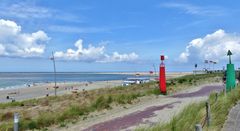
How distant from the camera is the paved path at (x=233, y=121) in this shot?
9.87 metres

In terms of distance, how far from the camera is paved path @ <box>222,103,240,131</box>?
987 cm

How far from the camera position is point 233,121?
10805 millimetres

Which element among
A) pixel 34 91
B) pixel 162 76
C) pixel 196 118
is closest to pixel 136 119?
pixel 196 118

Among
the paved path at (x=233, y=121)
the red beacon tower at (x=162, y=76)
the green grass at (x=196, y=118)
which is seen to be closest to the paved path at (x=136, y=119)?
the green grass at (x=196, y=118)

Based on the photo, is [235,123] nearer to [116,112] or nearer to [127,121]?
[127,121]

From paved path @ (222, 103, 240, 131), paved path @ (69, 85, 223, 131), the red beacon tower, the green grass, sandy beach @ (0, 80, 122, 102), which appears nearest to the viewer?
the green grass

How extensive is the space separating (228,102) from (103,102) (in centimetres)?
928

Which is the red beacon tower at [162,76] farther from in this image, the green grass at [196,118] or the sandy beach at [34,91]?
the sandy beach at [34,91]

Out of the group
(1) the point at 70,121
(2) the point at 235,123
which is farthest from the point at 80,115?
(2) the point at 235,123

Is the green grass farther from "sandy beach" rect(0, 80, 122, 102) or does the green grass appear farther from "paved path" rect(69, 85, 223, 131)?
"sandy beach" rect(0, 80, 122, 102)

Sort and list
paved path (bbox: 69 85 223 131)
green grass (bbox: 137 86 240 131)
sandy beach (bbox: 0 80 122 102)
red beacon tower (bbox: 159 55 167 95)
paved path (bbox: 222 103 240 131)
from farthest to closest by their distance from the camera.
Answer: sandy beach (bbox: 0 80 122 102) → red beacon tower (bbox: 159 55 167 95) → paved path (bbox: 69 85 223 131) → paved path (bbox: 222 103 240 131) → green grass (bbox: 137 86 240 131)

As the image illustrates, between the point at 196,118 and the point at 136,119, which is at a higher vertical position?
the point at 196,118

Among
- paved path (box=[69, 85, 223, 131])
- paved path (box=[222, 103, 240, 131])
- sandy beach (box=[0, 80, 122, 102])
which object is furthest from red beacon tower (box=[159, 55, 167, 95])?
sandy beach (box=[0, 80, 122, 102])

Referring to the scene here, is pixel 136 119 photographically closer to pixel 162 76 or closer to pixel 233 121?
pixel 233 121
